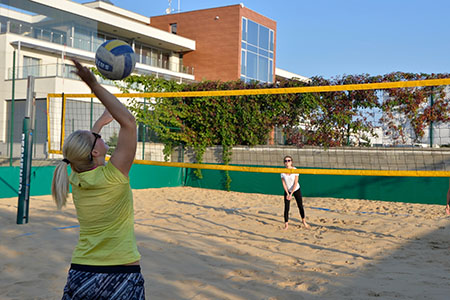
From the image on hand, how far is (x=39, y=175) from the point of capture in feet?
33.6

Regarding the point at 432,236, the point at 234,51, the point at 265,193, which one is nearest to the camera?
the point at 432,236

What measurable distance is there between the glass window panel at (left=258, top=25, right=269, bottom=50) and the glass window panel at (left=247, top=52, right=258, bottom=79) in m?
1.15

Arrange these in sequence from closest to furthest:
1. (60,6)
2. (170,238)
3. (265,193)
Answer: (170,238) < (265,193) < (60,6)

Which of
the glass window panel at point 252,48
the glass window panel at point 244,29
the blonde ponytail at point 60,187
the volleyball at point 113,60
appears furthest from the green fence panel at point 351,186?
the glass window panel at point 252,48

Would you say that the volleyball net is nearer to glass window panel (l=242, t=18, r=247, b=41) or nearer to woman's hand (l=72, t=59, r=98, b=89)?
woman's hand (l=72, t=59, r=98, b=89)

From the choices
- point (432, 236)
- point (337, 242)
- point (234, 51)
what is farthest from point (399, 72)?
point (234, 51)

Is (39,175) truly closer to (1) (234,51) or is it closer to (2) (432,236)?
(2) (432,236)

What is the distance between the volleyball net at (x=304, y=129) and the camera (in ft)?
32.9

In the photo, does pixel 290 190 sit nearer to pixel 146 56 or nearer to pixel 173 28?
pixel 146 56

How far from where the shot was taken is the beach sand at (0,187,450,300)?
3.92 metres

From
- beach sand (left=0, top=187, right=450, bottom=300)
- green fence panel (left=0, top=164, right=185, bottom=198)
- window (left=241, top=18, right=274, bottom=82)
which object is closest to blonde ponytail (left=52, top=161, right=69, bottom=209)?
beach sand (left=0, top=187, right=450, bottom=300)

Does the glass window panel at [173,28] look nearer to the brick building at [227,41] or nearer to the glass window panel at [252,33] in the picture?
the brick building at [227,41]

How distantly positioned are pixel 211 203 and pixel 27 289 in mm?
6499

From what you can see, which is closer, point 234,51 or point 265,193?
point 265,193
